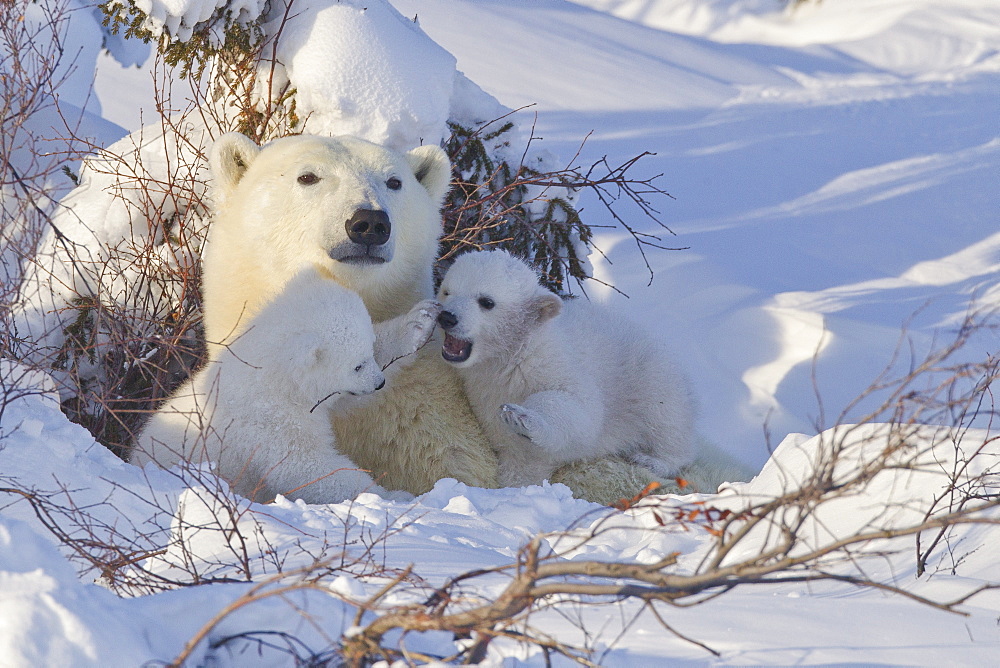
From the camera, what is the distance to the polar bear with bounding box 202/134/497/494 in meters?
3.70

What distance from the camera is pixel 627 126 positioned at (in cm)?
1427

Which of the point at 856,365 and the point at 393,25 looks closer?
the point at 393,25

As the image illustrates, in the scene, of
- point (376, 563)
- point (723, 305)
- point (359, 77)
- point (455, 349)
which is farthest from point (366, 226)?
point (723, 305)

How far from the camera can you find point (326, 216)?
365 cm

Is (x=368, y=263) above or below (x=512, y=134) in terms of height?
below

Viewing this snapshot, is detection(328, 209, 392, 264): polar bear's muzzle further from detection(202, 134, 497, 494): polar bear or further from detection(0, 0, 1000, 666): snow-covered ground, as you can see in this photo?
detection(0, 0, 1000, 666): snow-covered ground

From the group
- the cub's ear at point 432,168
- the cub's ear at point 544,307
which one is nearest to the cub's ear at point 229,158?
the cub's ear at point 432,168

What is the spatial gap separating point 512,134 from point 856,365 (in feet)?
11.7

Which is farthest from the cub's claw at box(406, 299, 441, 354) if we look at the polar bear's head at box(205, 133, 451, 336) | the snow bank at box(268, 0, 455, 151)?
the snow bank at box(268, 0, 455, 151)

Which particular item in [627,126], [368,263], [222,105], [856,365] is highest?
[627,126]

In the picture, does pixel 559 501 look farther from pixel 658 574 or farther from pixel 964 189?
pixel 964 189

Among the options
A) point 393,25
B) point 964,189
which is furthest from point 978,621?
point 964,189

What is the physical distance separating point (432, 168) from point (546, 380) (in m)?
1.12

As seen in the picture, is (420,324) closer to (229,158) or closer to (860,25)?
(229,158)
